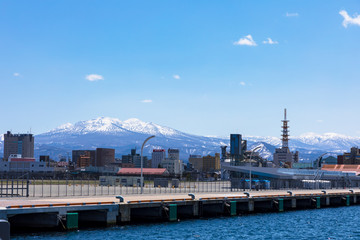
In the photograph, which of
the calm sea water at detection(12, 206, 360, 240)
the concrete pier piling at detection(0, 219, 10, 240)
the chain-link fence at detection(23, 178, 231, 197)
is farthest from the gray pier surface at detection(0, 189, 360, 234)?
the concrete pier piling at detection(0, 219, 10, 240)

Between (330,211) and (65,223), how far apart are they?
1862 inches

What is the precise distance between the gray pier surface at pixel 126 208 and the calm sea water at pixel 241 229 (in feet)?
5.38

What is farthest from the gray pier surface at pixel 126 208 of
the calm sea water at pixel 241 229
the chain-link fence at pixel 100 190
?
the chain-link fence at pixel 100 190

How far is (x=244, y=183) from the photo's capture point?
109m

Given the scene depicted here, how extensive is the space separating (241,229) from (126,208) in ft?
40.2

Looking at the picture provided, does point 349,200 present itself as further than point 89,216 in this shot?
Yes

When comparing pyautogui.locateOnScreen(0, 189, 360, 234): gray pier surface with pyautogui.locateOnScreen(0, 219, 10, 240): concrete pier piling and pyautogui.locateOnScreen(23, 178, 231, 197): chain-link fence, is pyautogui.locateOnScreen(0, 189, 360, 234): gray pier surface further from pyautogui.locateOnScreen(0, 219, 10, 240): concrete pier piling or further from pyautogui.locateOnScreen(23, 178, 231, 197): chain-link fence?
pyautogui.locateOnScreen(0, 219, 10, 240): concrete pier piling

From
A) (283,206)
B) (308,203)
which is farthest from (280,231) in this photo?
(308,203)

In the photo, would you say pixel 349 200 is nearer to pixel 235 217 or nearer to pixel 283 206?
pixel 283 206

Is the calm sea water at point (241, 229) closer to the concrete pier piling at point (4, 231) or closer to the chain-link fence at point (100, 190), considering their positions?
the chain-link fence at point (100, 190)

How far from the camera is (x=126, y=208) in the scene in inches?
2073

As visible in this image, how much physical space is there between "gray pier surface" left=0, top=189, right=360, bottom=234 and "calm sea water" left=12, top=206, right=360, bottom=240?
5.38 ft

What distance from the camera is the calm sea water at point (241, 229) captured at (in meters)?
46.2

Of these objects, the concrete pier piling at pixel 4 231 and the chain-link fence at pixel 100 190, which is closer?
the concrete pier piling at pixel 4 231
